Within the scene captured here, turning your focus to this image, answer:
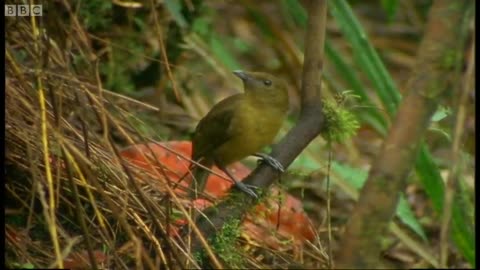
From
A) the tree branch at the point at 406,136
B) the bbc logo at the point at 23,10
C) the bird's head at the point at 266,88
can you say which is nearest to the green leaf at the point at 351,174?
the bird's head at the point at 266,88

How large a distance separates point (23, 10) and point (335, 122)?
38.5 inches

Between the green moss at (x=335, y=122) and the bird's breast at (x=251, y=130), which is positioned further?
the bird's breast at (x=251, y=130)

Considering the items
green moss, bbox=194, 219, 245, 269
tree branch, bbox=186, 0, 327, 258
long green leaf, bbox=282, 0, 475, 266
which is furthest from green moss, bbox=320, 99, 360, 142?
green moss, bbox=194, 219, 245, 269

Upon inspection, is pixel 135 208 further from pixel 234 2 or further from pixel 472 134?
pixel 234 2

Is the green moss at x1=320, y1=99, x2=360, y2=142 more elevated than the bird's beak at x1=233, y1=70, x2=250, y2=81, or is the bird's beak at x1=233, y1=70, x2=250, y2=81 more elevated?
the bird's beak at x1=233, y1=70, x2=250, y2=81

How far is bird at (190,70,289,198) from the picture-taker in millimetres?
4445

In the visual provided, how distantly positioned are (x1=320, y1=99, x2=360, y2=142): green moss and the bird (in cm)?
62

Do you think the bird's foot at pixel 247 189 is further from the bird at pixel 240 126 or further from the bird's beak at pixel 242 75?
the bird's beak at pixel 242 75

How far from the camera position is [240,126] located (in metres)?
4.48

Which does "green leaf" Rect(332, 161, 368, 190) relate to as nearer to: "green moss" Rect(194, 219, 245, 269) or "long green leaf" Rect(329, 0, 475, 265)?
"long green leaf" Rect(329, 0, 475, 265)

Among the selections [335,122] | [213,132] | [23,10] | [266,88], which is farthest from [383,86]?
[23,10]

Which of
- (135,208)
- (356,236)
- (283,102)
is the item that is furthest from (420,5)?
(356,236)

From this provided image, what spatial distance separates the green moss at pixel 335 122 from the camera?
3779mm

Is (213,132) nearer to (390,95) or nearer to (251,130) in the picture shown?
(251,130)
